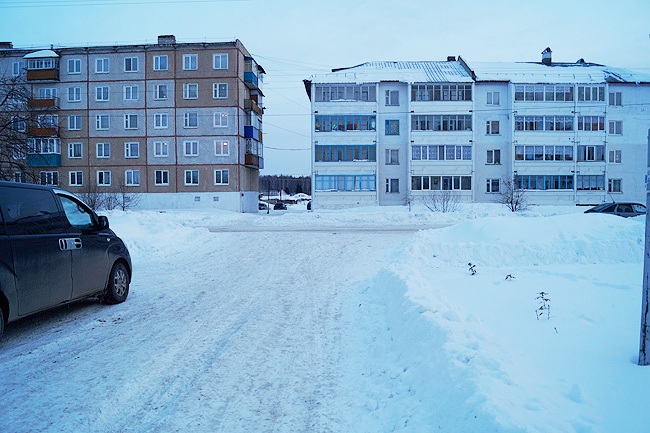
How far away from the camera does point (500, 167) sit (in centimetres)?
4944

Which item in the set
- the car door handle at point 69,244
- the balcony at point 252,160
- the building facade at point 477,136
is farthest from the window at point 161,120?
the car door handle at point 69,244

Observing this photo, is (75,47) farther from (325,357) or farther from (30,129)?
(325,357)

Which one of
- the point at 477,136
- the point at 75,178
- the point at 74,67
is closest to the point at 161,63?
the point at 74,67

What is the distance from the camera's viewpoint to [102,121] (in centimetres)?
4994

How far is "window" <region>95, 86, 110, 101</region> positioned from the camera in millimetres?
49781

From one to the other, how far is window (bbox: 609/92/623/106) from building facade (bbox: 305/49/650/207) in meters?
0.10

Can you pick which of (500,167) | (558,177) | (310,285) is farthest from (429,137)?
(310,285)

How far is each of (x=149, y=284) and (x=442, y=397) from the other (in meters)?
7.94

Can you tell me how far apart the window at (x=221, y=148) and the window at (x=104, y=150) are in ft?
38.0

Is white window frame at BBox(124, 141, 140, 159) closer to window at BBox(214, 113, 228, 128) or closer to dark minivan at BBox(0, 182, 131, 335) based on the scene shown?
window at BBox(214, 113, 228, 128)

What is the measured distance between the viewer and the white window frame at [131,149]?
4978cm

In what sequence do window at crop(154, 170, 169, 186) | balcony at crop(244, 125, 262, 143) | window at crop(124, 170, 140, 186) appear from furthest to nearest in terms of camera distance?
balcony at crop(244, 125, 262, 143) → window at crop(124, 170, 140, 186) → window at crop(154, 170, 169, 186)

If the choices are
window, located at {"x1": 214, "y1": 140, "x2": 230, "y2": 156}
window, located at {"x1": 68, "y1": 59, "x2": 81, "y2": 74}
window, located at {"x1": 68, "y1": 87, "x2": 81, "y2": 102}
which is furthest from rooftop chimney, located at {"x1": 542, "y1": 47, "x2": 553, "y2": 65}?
window, located at {"x1": 68, "y1": 87, "x2": 81, "y2": 102}

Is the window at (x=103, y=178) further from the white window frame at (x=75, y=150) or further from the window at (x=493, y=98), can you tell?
the window at (x=493, y=98)
